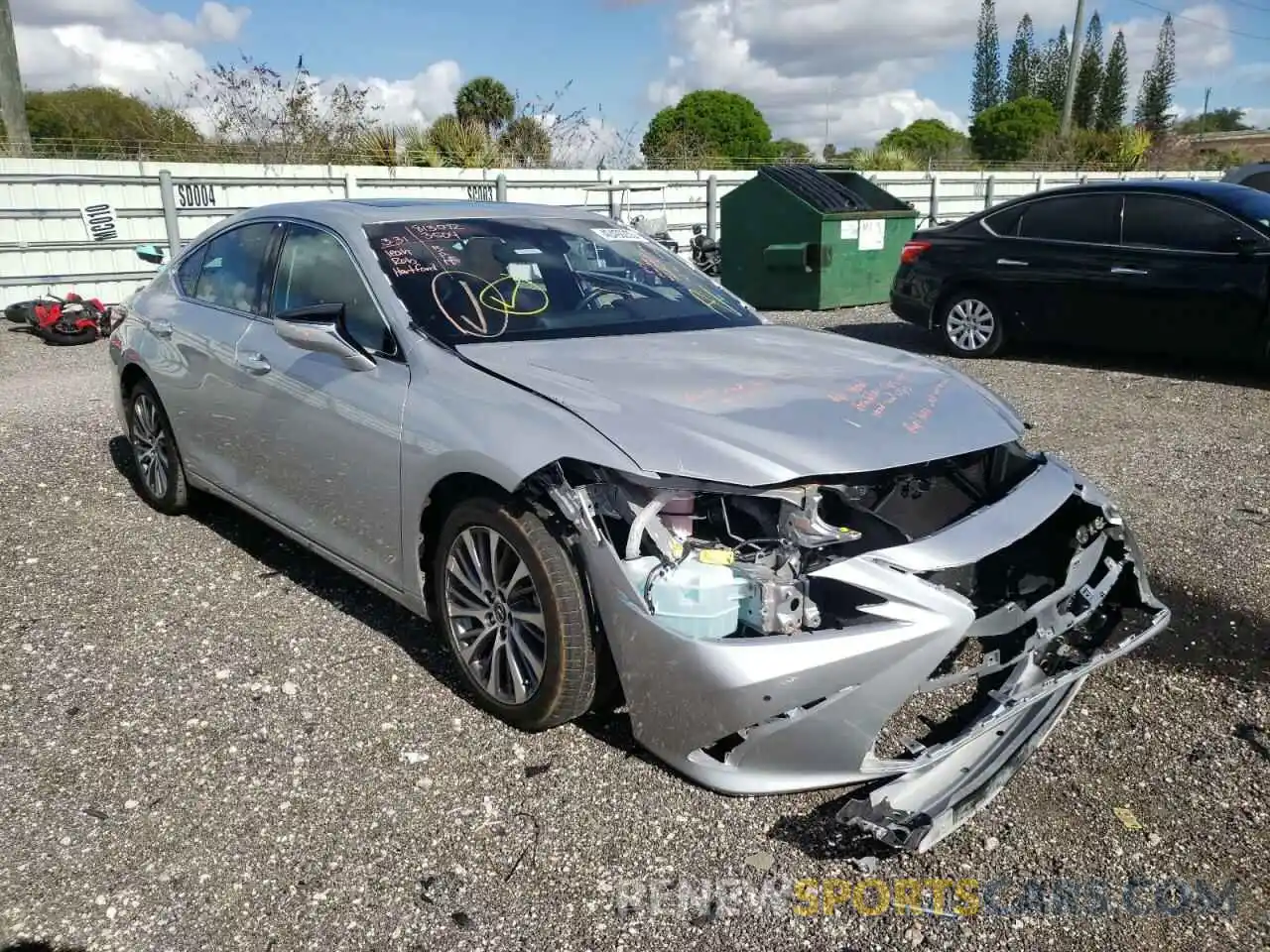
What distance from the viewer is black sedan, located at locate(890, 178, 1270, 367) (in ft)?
24.7

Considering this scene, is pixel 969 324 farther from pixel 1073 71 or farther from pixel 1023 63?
pixel 1023 63

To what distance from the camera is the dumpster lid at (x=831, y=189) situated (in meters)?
12.1

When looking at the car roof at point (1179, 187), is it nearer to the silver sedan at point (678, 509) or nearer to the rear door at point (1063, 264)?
the rear door at point (1063, 264)

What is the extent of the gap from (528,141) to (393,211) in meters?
15.7

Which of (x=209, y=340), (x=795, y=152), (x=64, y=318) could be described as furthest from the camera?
(x=795, y=152)

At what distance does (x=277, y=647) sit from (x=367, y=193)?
38.4 ft

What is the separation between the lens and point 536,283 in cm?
380

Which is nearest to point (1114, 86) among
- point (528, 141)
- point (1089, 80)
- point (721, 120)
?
point (1089, 80)

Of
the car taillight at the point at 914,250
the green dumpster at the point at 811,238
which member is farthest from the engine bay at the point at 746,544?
the green dumpster at the point at 811,238

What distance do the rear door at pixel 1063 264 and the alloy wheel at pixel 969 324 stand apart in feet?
0.98

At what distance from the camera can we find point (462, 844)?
263 cm

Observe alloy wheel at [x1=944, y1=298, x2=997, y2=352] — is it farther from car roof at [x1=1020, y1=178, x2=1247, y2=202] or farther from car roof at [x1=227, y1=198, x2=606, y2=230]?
car roof at [x1=227, y1=198, x2=606, y2=230]

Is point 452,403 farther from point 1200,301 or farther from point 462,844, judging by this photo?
point 1200,301

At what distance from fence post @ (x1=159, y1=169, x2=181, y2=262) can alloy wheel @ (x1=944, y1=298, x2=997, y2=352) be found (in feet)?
30.1
